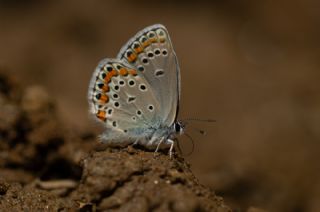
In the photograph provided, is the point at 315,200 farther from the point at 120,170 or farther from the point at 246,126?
the point at 120,170

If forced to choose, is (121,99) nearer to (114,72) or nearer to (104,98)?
(104,98)

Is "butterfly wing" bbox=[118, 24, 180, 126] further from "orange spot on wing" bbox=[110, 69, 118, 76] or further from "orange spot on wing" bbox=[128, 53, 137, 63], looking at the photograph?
"orange spot on wing" bbox=[110, 69, 118, 76]

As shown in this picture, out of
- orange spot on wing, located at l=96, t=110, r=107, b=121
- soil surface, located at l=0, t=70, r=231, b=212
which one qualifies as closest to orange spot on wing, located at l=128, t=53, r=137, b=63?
orange spot on wing, located at l=96, t=110, r=107, b=121

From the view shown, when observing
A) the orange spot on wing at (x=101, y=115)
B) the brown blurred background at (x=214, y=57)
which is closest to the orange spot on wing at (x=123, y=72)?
the orange spot on wing at (x=101, y=115)

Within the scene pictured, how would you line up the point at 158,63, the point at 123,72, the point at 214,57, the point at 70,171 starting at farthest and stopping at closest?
1. the point at 214,57
2. the point at 70,171
3. the point at 123,72
4. the point at 158,63

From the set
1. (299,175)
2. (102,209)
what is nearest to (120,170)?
(102,209)

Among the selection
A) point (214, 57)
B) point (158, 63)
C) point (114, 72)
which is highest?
point (158, 63)

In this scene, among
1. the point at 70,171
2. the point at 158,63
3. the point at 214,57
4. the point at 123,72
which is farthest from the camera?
the point at 214,57

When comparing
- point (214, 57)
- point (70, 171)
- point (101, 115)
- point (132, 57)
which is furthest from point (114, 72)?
point (214, 57)

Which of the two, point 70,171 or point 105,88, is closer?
point 105,88
